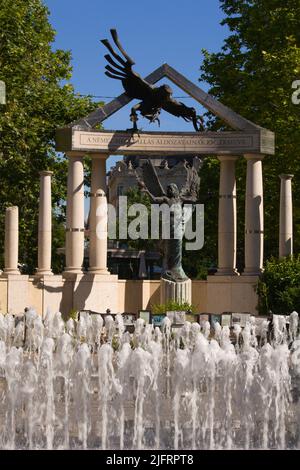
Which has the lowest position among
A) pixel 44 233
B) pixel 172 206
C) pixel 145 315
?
pixel 145 315

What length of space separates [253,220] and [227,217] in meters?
1.20

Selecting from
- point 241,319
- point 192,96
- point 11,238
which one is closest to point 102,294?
point 11,238

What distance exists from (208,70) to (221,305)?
50.3 ft

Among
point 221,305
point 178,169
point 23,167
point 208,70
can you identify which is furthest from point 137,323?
point 208,70

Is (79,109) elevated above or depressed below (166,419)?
above

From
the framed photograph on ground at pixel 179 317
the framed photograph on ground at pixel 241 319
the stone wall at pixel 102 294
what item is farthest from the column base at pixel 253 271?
the framed photograph on ground at pixel 179 317

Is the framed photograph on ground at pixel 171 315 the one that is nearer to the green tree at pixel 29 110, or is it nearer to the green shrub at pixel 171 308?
the green shrub at pixel 171 308

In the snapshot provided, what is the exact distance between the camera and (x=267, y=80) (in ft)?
144

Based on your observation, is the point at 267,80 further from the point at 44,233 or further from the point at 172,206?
the point at 44,233

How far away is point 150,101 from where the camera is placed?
37656 millimetres

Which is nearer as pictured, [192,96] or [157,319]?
[157,319]

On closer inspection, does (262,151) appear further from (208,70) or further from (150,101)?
(208,70)

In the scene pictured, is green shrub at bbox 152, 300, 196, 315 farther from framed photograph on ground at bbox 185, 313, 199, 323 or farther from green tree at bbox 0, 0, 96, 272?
green tree at bbox 0, 0, 96, 272

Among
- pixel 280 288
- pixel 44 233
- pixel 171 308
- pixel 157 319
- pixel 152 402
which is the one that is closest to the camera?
pixel 152 402
